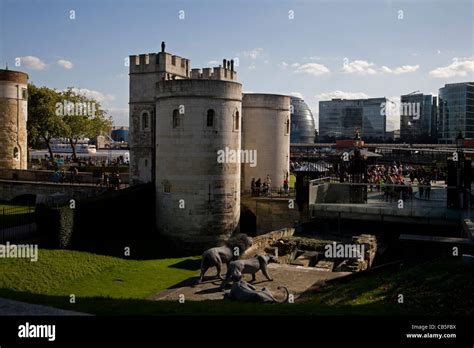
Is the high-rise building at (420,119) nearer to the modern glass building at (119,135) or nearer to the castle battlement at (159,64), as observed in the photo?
the modern glass building at (119,135)

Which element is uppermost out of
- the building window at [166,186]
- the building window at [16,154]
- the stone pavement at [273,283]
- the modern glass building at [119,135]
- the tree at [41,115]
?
the modern glass building at [119,135]

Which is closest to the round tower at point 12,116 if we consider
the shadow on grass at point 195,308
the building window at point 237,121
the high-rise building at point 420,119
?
the building window at point 237,121

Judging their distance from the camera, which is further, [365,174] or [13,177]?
[13,177]

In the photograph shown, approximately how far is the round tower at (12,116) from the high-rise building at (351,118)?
11159 centimetres

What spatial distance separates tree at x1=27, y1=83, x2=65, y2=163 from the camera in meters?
49.7

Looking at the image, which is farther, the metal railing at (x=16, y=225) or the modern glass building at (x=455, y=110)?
the modern glass building at (x=455, y=110)

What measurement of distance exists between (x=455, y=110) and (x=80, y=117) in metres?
77.7

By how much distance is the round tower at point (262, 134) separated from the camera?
36.2m

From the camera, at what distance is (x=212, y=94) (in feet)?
88.0

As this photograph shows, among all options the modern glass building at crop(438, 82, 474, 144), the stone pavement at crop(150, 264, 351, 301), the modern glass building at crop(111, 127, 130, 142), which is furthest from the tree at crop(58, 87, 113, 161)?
the modern glass building at crop(111, 127, 130, 142)

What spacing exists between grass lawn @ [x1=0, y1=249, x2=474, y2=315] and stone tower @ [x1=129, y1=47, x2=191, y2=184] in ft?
38.3

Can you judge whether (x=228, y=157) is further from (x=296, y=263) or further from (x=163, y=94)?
(x=296, y=263)

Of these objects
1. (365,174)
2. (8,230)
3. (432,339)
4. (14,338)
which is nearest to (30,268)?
(8,230)

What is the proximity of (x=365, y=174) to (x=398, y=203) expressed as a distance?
5.08 metres
